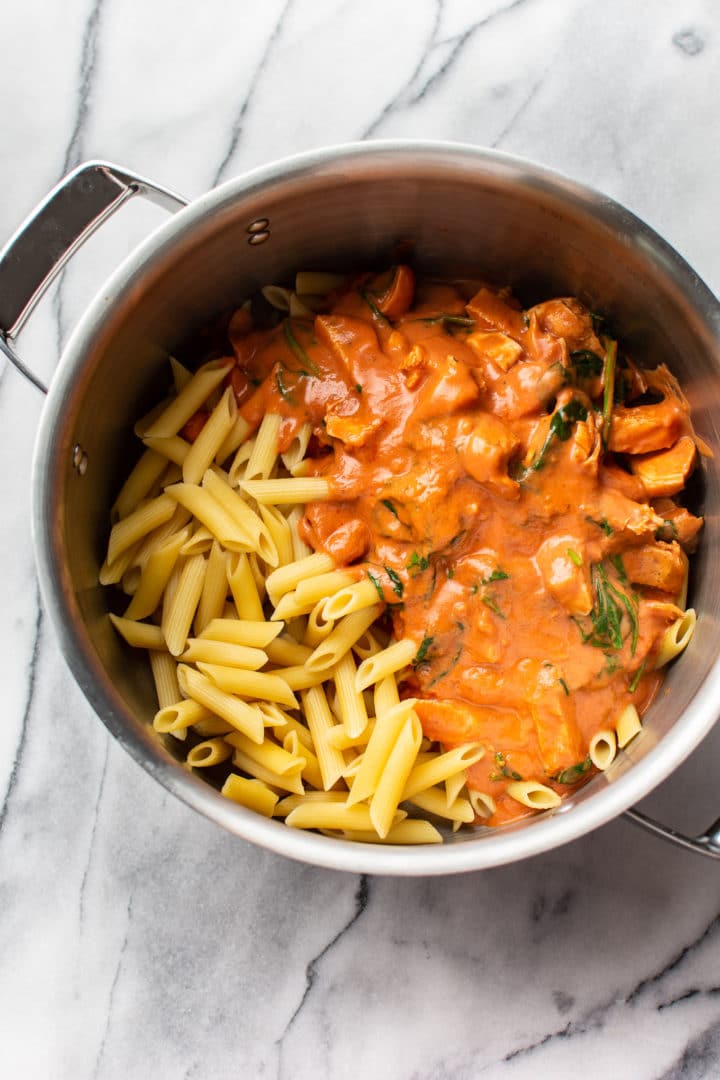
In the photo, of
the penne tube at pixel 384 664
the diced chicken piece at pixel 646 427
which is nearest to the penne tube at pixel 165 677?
the penne tube at pixel 384 664

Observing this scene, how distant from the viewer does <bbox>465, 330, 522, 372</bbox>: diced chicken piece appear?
192 centimetres

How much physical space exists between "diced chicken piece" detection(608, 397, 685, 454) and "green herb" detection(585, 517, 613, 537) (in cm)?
17

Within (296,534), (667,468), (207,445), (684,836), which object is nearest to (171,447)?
(207,445)

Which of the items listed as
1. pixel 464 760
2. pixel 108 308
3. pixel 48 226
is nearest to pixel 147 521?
pixel 108 308

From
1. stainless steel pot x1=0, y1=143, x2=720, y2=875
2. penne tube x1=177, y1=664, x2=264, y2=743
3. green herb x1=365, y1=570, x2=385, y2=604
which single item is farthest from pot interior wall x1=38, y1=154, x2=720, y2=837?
green herb x1=365, y1=570, x2=385, y2=604

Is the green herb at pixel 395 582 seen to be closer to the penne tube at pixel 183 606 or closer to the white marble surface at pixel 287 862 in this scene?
the penne tube at pixel 183 606

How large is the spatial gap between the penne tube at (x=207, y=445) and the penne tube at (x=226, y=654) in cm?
31

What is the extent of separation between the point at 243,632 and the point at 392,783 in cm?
38

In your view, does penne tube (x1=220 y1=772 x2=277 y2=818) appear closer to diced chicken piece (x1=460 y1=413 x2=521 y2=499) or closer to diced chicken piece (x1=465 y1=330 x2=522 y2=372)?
diced chicken piece (x1=460 y1=413 x2=521 y2=499)

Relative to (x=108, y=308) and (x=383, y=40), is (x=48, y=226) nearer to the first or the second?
(x=108, y=308)

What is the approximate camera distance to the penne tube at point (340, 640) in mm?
1884

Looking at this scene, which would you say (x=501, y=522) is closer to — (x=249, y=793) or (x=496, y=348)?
(x=496, y=348)

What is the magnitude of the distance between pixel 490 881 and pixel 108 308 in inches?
55.0

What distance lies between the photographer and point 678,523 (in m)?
1.97
